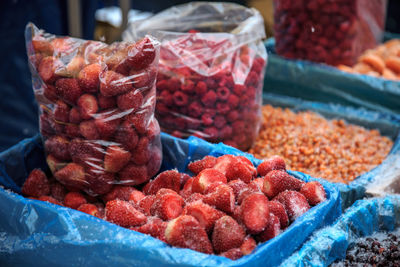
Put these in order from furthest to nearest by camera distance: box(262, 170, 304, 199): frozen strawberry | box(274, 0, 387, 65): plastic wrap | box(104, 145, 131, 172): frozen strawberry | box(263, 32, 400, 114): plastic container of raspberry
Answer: box(274, 0, 387, 65): plastic wrap → box(263, 32, 400, 114): plastic container of raspberry → box(104, 145, 131, 172): frozen strawberry → box(262, 170, 304, 199): frozen strawberry

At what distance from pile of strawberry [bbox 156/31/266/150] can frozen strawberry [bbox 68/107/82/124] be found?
0.43m

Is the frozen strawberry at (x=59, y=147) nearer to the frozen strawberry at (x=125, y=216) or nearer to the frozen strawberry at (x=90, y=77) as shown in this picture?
the frozen strawberry at (x=90, y=77)

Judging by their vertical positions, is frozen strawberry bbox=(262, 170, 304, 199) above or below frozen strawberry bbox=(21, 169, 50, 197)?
above

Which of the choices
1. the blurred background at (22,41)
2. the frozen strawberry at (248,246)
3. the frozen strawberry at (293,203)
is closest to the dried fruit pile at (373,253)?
the frozen strawberry at (293,203)

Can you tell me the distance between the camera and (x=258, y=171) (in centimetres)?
123

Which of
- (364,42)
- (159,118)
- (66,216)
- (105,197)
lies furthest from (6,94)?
(364,42)

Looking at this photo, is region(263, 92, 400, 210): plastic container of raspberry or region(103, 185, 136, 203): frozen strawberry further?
region(263, 92, 400, 210): plastic container of raspberry

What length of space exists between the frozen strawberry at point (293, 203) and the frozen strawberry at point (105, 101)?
51 cm

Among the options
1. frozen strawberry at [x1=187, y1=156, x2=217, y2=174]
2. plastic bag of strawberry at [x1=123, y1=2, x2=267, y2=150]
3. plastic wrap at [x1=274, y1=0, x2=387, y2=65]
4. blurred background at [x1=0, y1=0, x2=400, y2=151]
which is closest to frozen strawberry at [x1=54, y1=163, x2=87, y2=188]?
frozen strawberry at [x1=187, y1=156, x2=217, y2=174]

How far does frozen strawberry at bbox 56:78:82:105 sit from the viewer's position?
1146 mm

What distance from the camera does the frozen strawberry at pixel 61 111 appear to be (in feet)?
3.89

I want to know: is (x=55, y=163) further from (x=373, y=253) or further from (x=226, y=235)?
(x=373, y=253)

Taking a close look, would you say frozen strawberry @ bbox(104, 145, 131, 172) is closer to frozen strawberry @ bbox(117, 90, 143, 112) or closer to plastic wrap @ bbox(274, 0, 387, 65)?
frozen strawberry @ bbox(117, 90, 143, 112)

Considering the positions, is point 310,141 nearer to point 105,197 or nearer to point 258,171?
point 258,171
